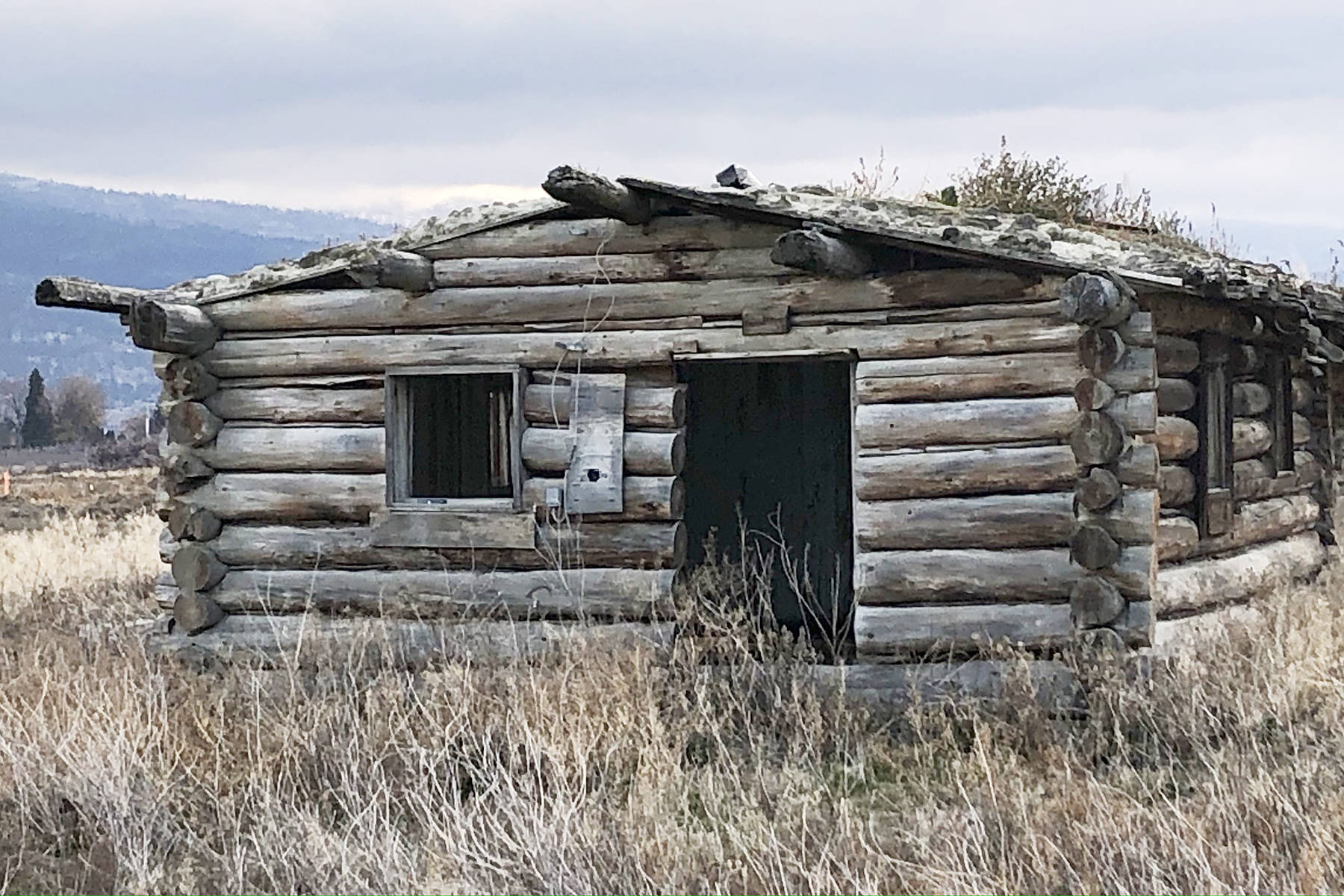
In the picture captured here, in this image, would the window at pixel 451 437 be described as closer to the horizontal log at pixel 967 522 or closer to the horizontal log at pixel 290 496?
the horizontal log at pixel 290 496

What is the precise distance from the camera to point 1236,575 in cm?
1103

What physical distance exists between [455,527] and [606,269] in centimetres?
185

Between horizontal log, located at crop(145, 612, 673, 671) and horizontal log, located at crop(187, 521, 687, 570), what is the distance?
13.9 inches

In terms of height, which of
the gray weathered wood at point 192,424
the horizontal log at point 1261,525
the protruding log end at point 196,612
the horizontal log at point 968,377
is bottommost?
the protruding log end at point 196,612

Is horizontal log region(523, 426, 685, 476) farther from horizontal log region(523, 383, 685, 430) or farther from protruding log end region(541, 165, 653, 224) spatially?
protruding log end region(541, 165, 653, 224)

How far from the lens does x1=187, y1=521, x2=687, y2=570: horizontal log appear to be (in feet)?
32.3

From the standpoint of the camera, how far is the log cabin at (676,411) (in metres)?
9.05

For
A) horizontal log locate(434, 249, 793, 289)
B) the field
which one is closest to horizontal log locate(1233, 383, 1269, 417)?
the field

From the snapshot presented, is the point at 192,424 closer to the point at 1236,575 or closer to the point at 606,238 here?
the point at 606,238

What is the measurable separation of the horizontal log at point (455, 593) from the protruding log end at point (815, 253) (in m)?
2.08

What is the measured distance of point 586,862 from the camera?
6004 millimetres

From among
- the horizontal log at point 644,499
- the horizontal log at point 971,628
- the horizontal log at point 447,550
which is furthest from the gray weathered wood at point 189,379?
the horizontal log at point 971,628

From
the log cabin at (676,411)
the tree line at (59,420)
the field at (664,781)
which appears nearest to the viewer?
the field at (664,781)

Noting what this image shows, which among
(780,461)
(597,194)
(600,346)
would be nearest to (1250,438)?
(780,461)
